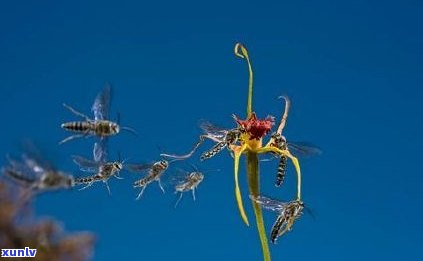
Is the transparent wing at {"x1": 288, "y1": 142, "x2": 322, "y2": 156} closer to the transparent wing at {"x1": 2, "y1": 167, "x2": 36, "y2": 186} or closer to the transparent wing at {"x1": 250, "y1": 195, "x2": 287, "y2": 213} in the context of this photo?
the transparent wing at {"x1": 250, "y1": 195, "x2": 287, "y2": 213}

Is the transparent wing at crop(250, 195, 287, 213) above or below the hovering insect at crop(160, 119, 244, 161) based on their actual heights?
below

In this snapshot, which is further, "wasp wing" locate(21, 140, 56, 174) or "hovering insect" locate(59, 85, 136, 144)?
"hovering insect" locate(59, 85, 136, 144)

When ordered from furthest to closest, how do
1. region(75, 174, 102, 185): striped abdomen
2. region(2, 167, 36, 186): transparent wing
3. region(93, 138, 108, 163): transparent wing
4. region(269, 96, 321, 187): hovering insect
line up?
region(269, 96, 321, 187): hovering insect < region(75, 174, 102, 185): striped abdomen < region(93, 138, 108, 163): transparent wing < region(2, 167, 36, 186): transparent wing

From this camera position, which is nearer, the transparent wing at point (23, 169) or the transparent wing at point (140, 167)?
the transparent wing at point (23, 169)

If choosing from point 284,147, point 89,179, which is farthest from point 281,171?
point 89,179

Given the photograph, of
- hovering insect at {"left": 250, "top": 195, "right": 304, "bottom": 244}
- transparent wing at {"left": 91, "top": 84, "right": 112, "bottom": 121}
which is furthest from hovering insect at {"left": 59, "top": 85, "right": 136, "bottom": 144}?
hovering insect at {"left": 250, "top": 195, "right": 304, "bottom": 244}

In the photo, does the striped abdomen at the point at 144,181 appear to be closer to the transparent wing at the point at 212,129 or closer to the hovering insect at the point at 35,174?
the transparent wing at the point at 212,129

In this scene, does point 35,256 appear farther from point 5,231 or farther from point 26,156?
point 26,156

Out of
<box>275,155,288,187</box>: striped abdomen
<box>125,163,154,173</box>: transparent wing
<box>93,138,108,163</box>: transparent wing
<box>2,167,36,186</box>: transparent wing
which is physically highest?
<box>125,163,154,173</box>: transparent wing

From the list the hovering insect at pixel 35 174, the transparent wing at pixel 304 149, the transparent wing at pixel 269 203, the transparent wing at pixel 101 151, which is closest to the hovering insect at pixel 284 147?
the transparent wing at pixel 304 149
